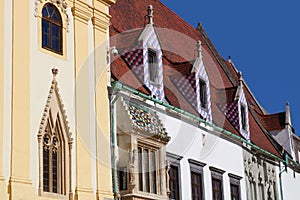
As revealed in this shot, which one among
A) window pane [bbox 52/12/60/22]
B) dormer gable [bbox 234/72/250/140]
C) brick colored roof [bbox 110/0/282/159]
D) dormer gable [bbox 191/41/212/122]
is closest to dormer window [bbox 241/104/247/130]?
dormer gable [bbox 234/72/250/140]

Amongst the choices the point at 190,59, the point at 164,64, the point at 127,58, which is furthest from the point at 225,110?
the point at 127,58

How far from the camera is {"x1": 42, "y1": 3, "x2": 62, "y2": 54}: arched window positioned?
16.6 meters

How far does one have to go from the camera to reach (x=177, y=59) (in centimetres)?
2572

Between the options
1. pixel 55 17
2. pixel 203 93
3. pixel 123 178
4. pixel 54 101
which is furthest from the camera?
pixel 203 93

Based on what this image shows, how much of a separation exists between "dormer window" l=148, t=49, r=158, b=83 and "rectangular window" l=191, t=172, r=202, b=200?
11.0 feet

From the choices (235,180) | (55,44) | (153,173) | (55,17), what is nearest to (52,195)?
(55,44)

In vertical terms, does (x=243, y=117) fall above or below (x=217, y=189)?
above

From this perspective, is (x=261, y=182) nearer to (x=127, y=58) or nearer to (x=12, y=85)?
(x=127, y=58)

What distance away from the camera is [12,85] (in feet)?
49.8

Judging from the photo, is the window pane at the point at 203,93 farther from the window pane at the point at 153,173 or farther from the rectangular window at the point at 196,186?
the window pane at the point at 153,173

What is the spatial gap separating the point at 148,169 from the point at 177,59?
7753mm

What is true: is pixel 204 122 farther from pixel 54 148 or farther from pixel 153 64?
pixel 54 148

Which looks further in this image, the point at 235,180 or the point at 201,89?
the point at 235,180

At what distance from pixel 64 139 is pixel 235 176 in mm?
10328
